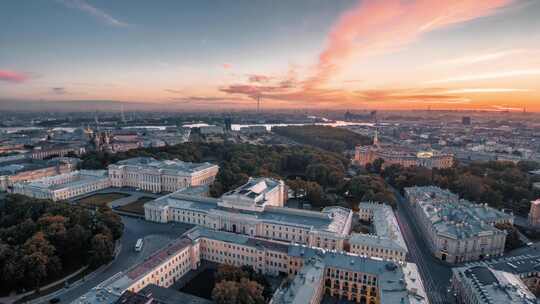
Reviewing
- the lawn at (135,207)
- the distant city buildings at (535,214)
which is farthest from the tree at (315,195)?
the distant city buildings at (535,214)

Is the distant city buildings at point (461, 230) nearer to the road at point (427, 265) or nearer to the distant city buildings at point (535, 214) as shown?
the road at point (427, 265)

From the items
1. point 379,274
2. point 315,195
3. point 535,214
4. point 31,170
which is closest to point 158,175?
point 31,170

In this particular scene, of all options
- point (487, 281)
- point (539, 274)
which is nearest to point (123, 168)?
point (487, 281)

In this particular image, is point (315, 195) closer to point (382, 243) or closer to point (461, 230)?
point (382, 243)

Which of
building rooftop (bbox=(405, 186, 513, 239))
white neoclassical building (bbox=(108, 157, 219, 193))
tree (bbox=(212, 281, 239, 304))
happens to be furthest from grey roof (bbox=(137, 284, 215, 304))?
white neoclassical building (bbox=(108, 157, 219, 193))

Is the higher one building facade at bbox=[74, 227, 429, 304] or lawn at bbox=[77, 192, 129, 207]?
building facade at bbox=[74, 227, 429, 304]

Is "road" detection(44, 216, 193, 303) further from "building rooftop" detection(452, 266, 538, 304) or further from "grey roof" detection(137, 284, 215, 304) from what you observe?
"building rooftop" detection(452, 266, 538, 304)
